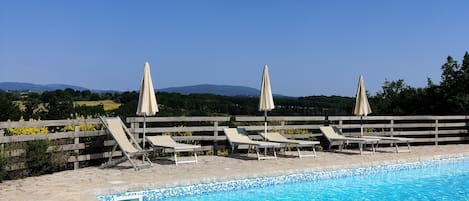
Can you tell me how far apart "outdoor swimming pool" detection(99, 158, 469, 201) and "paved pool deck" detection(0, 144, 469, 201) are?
0.12 m

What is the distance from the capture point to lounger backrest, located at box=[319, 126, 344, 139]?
11493mm

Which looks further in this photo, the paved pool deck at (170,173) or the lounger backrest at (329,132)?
the lounger backrest at (329,132)

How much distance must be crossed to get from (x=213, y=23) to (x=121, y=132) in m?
20.3

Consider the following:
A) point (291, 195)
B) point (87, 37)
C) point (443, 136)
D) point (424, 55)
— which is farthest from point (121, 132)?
point (87, 37)

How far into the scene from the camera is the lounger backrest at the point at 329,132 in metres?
11.5

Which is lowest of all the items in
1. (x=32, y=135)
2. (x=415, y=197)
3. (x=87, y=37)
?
(x=415, y=197)

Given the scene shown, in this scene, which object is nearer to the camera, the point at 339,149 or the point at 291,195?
the point at 291,195

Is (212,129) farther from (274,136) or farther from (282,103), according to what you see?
(282,103)

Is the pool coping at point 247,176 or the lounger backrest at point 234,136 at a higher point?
the lounger backrest at point 234,136

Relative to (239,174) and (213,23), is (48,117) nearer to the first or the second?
(239,174)

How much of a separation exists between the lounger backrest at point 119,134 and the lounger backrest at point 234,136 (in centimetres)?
249

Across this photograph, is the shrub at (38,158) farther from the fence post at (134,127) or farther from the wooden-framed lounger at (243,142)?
the wooden-framed lounger at (243,142)

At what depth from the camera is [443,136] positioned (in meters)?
14.6

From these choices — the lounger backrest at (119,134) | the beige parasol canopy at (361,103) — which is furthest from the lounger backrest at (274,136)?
the lounger backrest at (119,134)
